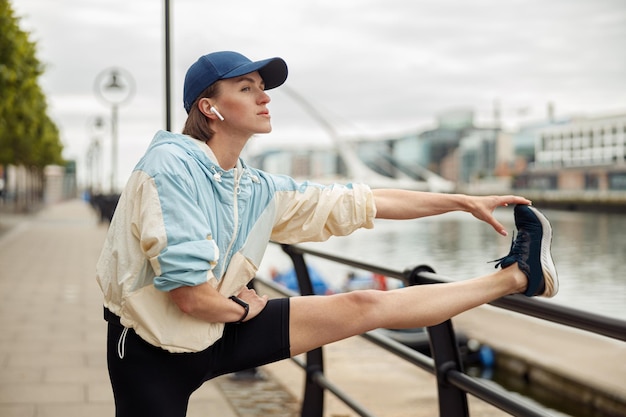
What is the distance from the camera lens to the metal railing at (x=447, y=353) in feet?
7.30

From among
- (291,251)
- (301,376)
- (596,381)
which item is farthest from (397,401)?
(596,381)

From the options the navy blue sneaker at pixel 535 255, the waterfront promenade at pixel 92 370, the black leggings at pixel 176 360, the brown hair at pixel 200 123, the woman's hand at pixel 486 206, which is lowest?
the waterfront promenade at pixel 92 370

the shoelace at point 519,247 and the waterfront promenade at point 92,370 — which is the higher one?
the shoelace at point 519,247

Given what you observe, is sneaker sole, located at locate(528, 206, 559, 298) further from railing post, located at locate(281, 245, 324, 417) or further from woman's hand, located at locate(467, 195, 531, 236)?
railing post, located at locate(281, 245, 324, 417)

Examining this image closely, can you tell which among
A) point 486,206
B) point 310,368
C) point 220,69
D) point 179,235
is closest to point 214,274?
point 179,235

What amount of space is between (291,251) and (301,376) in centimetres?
211

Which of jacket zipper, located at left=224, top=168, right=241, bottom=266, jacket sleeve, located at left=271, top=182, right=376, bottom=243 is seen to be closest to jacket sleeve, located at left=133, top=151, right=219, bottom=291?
jacket zipper, located at left=224, top=168, right=241, bottom=266

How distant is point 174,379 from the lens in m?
2.42

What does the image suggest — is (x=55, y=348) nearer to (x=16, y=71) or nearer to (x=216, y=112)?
(x=216, y=112)

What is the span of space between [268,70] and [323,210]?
19.2 inches

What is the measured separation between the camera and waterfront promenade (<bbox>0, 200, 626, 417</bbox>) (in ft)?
16.7

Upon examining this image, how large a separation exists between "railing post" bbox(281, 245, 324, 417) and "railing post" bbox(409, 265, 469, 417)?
151 cm

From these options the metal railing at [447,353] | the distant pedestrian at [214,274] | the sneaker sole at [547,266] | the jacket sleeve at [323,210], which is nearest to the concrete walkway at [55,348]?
the metal railing at [447,353]

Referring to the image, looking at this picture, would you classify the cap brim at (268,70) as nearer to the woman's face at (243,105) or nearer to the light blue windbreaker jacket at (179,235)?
the woman's face at (243,105)
